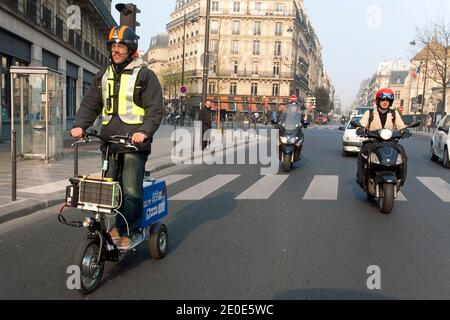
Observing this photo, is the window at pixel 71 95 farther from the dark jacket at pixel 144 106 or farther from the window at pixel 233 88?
the window at pixel 233 88

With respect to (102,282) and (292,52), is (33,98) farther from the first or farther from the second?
A: (292,52)

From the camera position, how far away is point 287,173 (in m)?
10.6

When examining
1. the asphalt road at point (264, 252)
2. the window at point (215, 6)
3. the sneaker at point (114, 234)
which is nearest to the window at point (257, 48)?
the window at point (215, 6)

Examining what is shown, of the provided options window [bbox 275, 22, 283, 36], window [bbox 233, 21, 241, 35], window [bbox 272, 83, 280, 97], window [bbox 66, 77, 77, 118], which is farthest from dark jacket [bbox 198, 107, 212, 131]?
window [bbox 275, 22, 283, 36]

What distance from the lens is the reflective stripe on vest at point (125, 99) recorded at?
3.76 m

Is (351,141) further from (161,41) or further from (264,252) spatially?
(161,41)

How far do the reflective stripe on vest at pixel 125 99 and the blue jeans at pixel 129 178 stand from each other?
0.31 meters

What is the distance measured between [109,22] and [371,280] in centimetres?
3146

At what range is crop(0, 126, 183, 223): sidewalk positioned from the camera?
6.08m

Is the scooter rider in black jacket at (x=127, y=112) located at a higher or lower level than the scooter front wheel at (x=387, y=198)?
higher

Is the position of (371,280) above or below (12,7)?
below

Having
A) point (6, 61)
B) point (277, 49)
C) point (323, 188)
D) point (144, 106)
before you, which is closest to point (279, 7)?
point (277, 49)

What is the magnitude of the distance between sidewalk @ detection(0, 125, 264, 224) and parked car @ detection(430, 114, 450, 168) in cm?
742
